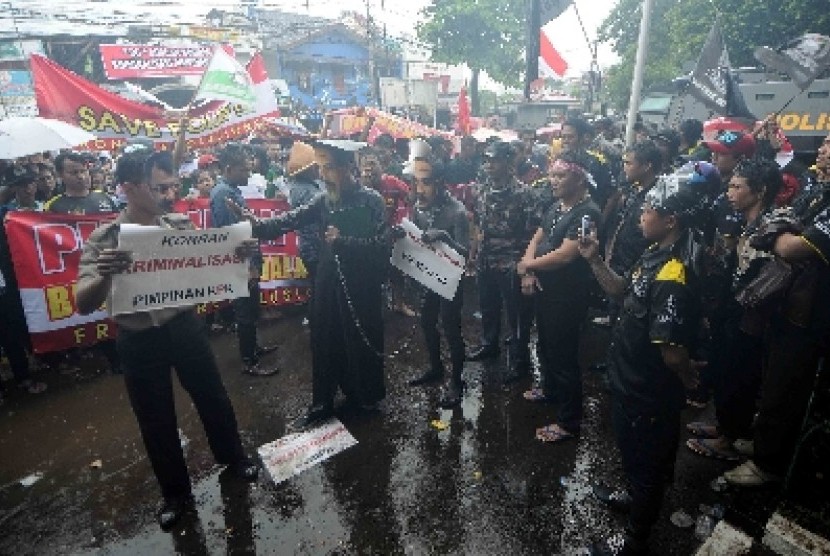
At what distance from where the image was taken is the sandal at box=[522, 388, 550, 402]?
489 centimetres

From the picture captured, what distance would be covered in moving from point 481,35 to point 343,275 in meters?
27.3

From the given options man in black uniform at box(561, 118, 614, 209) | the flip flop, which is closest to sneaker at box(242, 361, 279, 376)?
the flip flop

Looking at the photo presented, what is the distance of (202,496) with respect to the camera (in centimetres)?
377

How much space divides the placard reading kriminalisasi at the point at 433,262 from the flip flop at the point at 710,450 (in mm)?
2231

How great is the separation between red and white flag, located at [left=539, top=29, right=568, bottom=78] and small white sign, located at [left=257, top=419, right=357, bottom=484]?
34.5 ft

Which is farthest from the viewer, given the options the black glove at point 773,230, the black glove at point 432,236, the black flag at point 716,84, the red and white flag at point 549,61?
the red and white flag at point 549,61

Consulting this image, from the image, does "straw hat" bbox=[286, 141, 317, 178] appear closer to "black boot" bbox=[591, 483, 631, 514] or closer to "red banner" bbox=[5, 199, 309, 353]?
"red banner" bbox=[5, 199, 309, 353]

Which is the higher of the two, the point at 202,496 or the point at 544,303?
the point at 544,303

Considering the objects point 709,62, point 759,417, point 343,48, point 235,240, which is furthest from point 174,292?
point 343,48

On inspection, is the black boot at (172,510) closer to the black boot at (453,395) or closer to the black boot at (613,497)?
the black boot at (453,395)

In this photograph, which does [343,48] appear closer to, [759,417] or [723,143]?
[723,143]

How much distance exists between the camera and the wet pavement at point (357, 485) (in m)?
3.36

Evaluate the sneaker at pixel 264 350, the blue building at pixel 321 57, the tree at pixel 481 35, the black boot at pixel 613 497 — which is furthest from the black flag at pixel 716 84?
the blue building at pixel 321 57

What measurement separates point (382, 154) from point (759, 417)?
21.0ft
